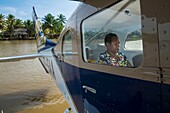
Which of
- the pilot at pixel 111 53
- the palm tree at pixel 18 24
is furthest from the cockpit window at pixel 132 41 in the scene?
the palm tree at pixel 18 24

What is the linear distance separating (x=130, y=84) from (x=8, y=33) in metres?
69.9

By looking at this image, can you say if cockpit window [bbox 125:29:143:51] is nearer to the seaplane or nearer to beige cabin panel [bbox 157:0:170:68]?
the seaplane

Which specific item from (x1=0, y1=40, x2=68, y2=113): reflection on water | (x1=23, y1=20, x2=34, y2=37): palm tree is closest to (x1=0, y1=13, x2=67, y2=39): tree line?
(x1=23, y1=20, x2=34, y2=37): palm tree

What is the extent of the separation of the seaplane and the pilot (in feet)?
0.18

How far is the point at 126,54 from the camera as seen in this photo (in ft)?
6.68

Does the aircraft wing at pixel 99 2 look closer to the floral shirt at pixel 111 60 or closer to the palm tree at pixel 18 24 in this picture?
the floral shirt at pixel 111 60

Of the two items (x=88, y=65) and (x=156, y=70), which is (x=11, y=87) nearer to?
(x=88, y=65)

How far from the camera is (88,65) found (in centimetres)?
245

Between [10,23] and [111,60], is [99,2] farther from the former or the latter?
[10,23]

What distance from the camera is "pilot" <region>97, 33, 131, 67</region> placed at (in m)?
2.04

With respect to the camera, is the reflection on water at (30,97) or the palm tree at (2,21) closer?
the reflection on water at (30,97)

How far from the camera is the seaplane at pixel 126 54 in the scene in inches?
54.2

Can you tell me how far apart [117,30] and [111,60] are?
335mm

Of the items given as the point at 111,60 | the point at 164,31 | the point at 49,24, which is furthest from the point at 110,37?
the point at 49,24
